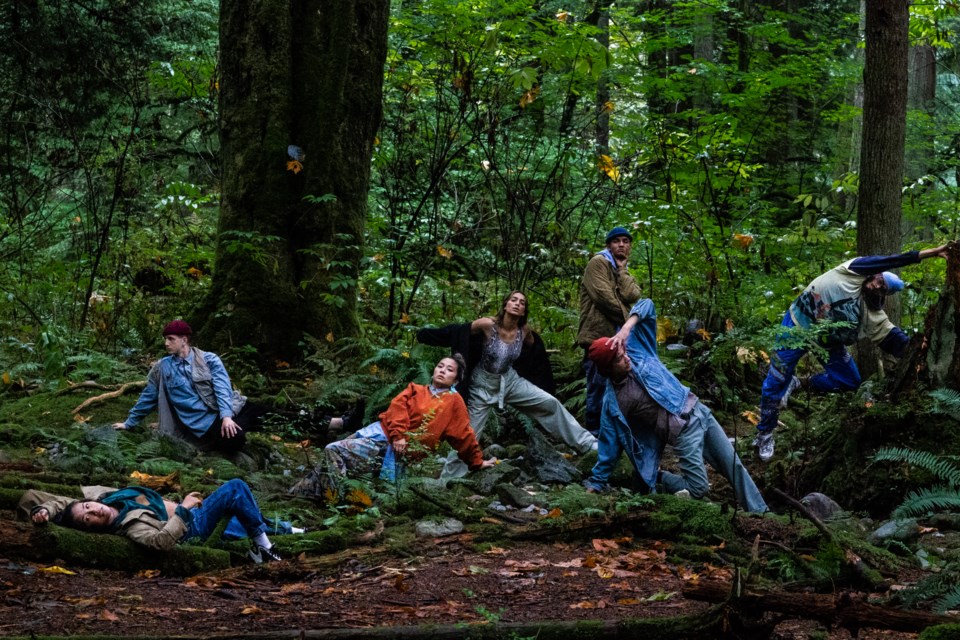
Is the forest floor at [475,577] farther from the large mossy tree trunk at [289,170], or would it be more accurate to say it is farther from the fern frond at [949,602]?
the large mossy tree trunk at [289,170]

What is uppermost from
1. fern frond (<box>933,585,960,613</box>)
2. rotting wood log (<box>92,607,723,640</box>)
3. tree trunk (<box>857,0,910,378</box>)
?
tree trunk (<box>857,0,910,378</box>)

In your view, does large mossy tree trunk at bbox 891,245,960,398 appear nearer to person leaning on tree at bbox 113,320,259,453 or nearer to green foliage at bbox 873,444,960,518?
green foliage at bbox 873,444,960,518

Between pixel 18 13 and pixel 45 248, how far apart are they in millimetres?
4154

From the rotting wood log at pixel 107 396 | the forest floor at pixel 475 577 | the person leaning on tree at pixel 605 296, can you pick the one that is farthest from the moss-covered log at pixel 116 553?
the person leaning on tree at pixel 605 296

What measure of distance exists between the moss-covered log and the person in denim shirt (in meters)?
3.31

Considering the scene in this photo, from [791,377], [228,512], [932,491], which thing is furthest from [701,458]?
[228,512]

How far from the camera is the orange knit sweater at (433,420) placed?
337 inches

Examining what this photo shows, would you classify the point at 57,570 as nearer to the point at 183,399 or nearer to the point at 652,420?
the point at 183,399

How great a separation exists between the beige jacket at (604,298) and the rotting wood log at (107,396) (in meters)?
5.12

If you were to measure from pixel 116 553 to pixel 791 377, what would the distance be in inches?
253

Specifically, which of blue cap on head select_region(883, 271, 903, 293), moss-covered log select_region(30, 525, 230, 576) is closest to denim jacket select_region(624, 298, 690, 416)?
blue cap on head select_region(883, 271, 903, 293)

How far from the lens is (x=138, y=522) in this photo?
611 cm

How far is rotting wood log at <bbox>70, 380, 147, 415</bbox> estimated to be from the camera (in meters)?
10.2

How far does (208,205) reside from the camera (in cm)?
1919
